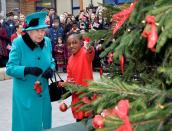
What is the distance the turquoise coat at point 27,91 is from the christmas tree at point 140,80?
6.84 feet

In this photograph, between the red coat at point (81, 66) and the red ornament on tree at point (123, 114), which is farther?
the red coat at point (81, 66)

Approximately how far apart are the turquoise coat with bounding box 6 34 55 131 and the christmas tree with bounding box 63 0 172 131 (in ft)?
6.84

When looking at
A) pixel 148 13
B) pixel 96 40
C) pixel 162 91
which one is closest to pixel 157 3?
pixel 148 13

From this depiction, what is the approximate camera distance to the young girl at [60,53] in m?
12.4

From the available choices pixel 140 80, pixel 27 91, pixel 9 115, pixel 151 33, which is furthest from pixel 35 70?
pixel 9 115

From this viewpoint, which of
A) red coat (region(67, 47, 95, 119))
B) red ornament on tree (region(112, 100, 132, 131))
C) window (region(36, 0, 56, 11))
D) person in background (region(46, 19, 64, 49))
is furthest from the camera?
window (region(36, 0, 56, 11))

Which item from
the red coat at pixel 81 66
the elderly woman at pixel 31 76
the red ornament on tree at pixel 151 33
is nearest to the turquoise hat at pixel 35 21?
the elderly woman at pixel 31 76

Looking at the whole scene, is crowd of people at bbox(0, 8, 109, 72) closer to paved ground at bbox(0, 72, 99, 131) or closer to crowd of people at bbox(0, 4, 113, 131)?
paved ground at bbox(0, 72, 99, 131)

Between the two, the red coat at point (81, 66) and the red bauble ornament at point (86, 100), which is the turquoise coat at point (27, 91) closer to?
the red coat at point (81, 66)

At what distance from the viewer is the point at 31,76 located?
14.5 ft

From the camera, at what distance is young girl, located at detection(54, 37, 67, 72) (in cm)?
1238

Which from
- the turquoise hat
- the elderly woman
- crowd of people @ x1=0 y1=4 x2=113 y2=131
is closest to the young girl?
crowd of people @ x1=0 y1=4 x2=113 y2=131

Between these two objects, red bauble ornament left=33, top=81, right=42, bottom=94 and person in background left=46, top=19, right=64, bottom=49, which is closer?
red bauble ornament left=33, top=81, right=42, bottom=94

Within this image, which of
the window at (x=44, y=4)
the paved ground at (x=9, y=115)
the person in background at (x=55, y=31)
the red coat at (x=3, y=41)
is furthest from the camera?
the window at (x=44, y=4)
